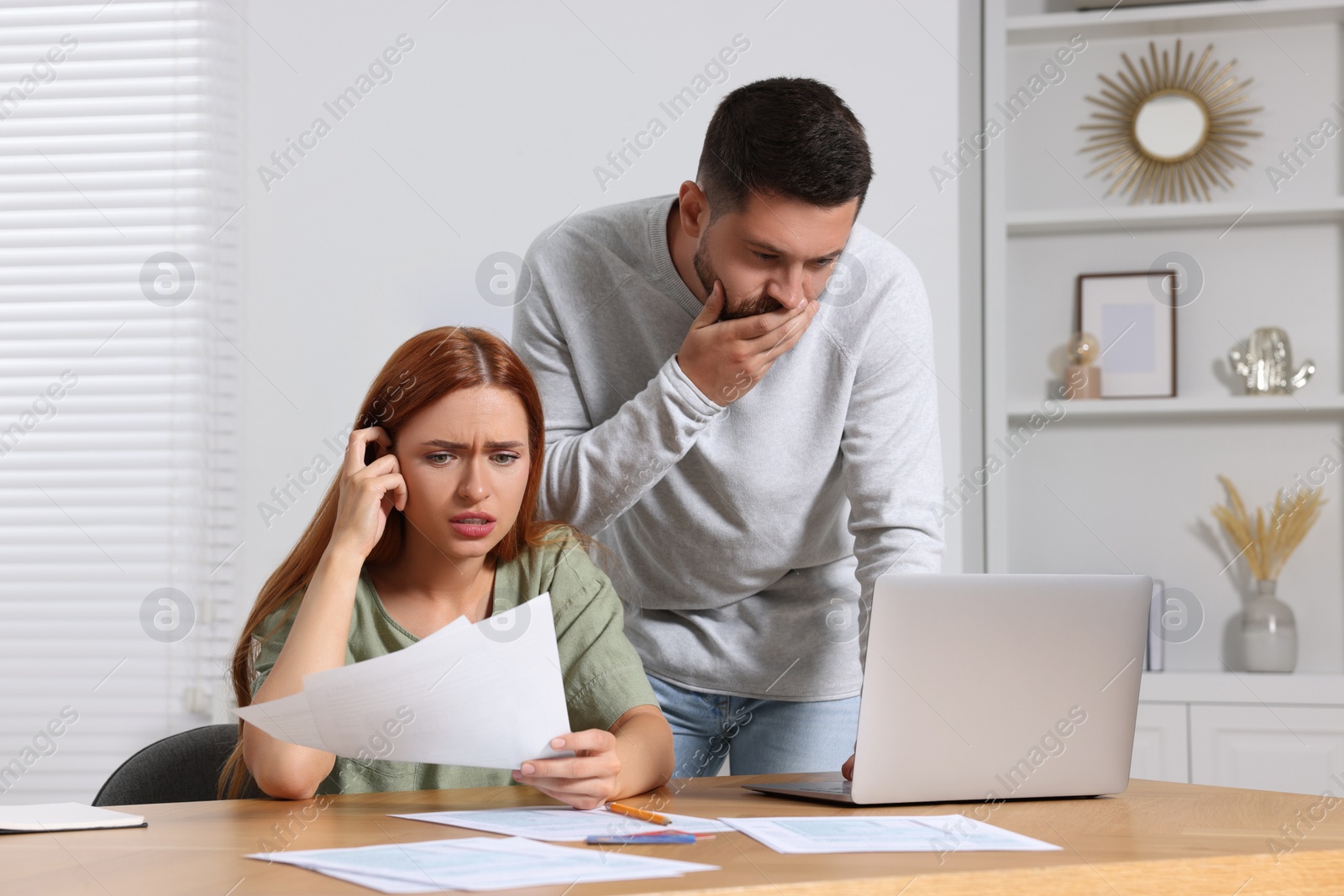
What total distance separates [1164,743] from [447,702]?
Result: 6.94ft

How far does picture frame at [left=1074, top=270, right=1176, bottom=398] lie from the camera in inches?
113

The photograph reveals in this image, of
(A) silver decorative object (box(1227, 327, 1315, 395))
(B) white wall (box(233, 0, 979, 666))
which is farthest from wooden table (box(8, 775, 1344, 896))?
(A) silver decorative object (box(1227, 327, 1315, 395))

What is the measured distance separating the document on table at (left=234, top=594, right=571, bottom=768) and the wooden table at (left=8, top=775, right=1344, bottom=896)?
64 mm

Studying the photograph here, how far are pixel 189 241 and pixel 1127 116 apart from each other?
7.38ft

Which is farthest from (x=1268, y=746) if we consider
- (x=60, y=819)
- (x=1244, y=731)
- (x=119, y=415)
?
(x=119, y=415)

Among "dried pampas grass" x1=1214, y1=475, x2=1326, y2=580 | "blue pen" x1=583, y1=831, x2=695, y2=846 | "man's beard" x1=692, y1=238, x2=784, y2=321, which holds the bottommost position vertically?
"blue pen" x1=583, y1=831, x2=695, y2=846

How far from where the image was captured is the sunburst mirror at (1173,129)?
2.90m

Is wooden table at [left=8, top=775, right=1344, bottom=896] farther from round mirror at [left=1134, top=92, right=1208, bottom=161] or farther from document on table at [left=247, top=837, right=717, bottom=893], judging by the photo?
round mirror at [left=1134, top=92, right=1208, bottom=161]

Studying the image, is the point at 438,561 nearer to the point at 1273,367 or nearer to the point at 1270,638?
the point at 1270,638

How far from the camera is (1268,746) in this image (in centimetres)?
251

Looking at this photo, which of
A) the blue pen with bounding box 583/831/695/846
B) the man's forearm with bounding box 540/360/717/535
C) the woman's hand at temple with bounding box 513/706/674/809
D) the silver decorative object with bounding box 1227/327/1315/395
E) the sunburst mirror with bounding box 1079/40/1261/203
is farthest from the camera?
the sunburst mirror with bounding box 1079/40/1261/203

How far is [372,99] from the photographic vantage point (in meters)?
2.32

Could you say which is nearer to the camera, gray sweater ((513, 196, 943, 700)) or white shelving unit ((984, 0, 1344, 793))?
gray sweater ((513, 196, 943, 700))

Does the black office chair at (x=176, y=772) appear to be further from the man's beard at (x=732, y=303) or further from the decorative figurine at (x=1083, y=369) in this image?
the decorative figurine at (x=1083, y=369)
